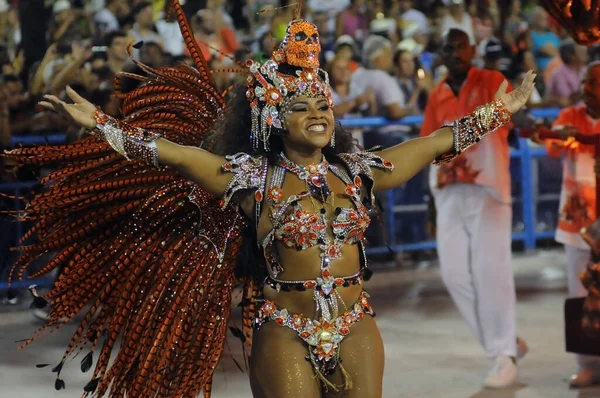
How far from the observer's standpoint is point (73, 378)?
636 cm

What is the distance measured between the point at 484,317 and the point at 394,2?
18.3ft

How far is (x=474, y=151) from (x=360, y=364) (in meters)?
3.00

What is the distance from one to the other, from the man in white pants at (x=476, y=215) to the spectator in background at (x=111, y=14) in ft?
13.2

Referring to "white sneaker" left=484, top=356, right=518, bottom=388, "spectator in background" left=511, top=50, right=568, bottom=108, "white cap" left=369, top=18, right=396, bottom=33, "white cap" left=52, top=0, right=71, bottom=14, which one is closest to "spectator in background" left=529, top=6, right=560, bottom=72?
"spectator in background" left=511, top=50, right=568, bottom=108

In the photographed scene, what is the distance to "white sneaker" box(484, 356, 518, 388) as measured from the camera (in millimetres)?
6246

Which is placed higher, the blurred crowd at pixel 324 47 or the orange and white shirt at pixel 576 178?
the blurred crowd at pixel 324 47

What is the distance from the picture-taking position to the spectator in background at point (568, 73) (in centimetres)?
1062

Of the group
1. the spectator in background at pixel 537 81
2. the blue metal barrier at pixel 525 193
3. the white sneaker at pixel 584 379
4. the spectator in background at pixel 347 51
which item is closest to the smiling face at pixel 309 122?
the white sneaker at pixel 584 379

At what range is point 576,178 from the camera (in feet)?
23.2

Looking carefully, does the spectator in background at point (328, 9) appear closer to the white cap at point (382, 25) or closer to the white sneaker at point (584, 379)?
the white cap at point (382, 25)

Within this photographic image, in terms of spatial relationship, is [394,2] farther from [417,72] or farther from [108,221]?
[108,221]

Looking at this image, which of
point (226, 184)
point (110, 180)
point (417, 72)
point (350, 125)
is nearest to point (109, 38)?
point (350, 125)

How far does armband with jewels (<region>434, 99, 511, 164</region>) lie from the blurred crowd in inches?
128

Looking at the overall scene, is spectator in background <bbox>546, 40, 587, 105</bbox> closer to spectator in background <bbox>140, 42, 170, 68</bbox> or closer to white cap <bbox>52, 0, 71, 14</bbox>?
spectator in background <bbox>140, 42, 170, 68</bbox>
